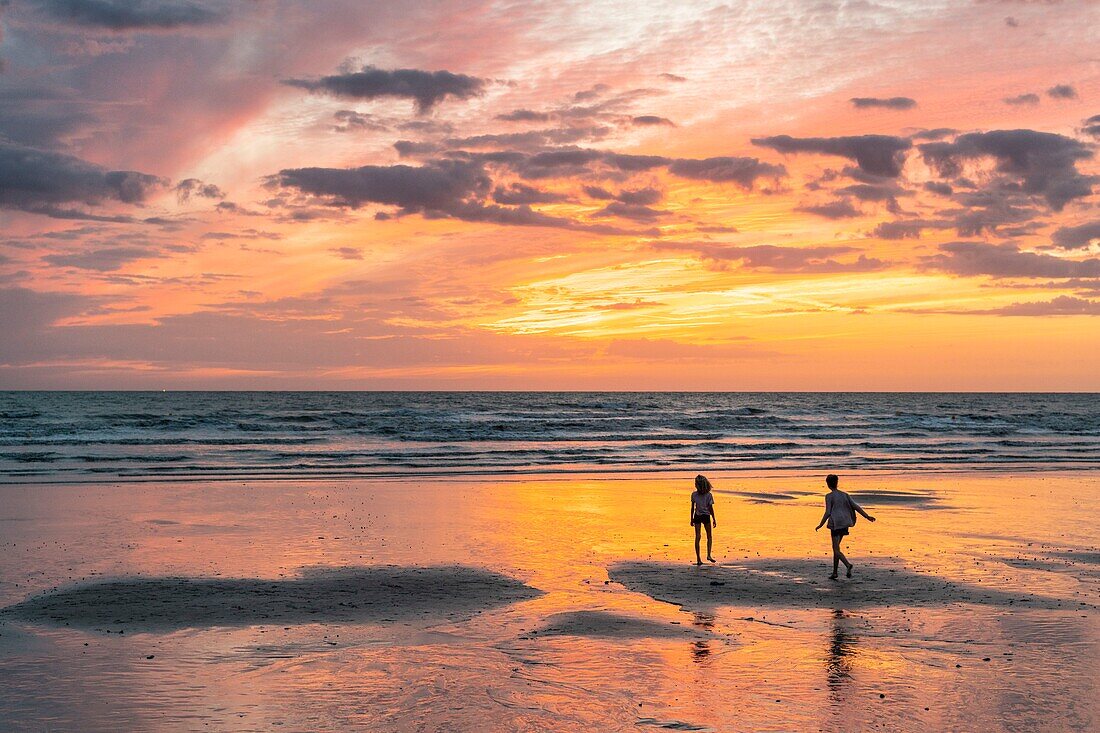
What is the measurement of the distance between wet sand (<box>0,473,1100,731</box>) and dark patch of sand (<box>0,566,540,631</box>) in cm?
7

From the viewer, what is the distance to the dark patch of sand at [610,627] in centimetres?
1277

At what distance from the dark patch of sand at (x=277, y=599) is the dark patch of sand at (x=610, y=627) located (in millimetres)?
1542

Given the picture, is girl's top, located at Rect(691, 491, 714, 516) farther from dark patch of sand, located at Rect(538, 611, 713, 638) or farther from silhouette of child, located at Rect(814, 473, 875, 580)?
dark patch of sand, located at Rect(538, 611, 713, 638)

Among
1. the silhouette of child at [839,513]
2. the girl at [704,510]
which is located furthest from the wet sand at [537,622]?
the silhouette of child at [839,513]

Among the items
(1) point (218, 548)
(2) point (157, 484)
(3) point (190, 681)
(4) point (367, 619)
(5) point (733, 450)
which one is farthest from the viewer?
(5) point (733, 450)

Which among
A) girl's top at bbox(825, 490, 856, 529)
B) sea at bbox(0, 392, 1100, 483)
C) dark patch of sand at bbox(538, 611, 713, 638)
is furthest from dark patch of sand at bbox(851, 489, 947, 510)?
dark patch of sand at bbox(538, 611, 713, 638)

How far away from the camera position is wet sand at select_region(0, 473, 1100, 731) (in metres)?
9.80

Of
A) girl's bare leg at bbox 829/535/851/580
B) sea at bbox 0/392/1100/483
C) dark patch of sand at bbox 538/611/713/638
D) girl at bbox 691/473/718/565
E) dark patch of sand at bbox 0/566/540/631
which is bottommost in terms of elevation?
sea at bbox 0/392/1100/483

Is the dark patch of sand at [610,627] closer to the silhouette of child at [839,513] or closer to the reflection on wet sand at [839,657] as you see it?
the reflection on wet sand at [839,657]

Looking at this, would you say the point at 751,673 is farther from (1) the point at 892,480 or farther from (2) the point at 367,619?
(1) the point at 892,480

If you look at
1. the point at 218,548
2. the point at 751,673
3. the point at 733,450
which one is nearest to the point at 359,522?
the point at 218,548

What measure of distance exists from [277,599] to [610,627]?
557 cm

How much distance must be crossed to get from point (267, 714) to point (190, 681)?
1643 millimetres

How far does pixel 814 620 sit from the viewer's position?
13633 millimetres
